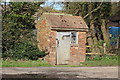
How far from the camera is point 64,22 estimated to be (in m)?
16.8

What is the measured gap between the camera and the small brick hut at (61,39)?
16.0 meters

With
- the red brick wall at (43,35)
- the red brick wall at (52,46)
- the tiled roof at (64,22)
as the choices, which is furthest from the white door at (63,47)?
the red brick wall at (43,35)

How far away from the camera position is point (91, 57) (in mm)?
17719

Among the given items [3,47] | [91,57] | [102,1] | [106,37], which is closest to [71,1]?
[102,1]

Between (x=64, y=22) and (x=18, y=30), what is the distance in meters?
3.00

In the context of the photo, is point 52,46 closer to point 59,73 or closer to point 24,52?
point 24,52

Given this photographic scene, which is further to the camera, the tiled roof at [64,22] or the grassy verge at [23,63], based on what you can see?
the tiled roof at [64,22]

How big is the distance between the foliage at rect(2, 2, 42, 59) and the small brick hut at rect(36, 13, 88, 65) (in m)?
0.79

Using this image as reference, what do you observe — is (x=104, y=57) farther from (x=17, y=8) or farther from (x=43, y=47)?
(x=17, y=8)

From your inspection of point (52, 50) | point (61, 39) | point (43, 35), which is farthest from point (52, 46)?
point (43, 35)

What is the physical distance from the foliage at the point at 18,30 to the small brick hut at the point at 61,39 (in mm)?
793

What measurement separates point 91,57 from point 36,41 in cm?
387

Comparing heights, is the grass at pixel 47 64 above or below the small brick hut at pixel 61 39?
below

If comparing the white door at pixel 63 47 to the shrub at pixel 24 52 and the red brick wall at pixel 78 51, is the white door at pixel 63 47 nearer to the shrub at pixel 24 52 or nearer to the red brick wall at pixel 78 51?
the red brick wall at pixel 78 51
